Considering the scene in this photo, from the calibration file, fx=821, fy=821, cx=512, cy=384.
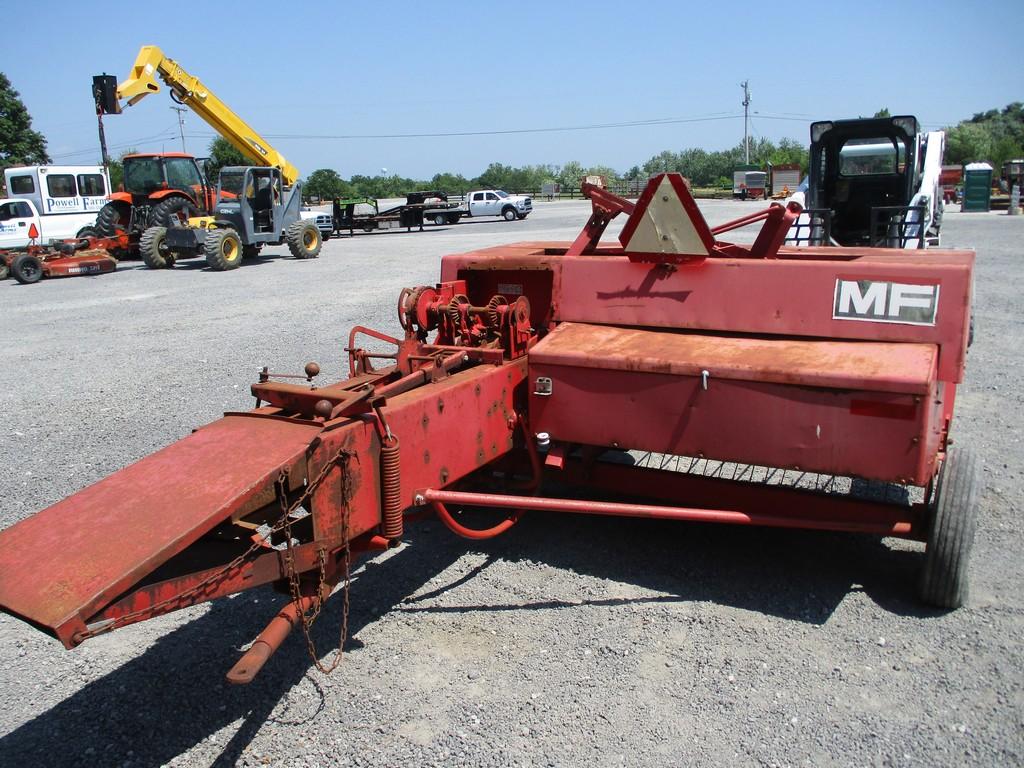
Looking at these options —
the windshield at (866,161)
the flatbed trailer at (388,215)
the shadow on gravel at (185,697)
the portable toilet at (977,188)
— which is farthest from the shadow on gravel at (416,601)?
the portable toilet at (977,188)

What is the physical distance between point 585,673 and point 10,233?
22842mm

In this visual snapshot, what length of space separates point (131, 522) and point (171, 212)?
740 inches

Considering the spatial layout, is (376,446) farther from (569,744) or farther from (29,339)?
(29,339)

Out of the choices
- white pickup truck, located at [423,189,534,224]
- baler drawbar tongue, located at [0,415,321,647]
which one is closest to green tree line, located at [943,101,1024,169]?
white pickup truck, located at [423,189,534,224]

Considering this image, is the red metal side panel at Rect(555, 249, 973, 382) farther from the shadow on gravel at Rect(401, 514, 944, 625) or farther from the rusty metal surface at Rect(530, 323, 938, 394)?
the shadow on gravel at Rect(401, 514, 944, 625)

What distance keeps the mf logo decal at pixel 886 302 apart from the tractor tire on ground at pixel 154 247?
17.8 meters

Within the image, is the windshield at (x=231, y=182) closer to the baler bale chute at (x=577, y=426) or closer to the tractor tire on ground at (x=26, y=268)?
the tractor tire on ground at (x=26, y=268)

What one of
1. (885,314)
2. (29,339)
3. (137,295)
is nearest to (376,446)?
(885,314)

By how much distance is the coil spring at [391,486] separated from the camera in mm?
3029

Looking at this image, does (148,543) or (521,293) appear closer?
(148,543)

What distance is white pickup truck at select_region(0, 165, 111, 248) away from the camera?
21266 mm

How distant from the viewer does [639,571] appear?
13.6ft

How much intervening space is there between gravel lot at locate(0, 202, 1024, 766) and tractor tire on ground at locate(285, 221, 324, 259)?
50.6ft

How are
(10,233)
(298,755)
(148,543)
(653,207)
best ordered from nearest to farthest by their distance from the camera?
(148,543), (298,755), (653,207), (10,233)
